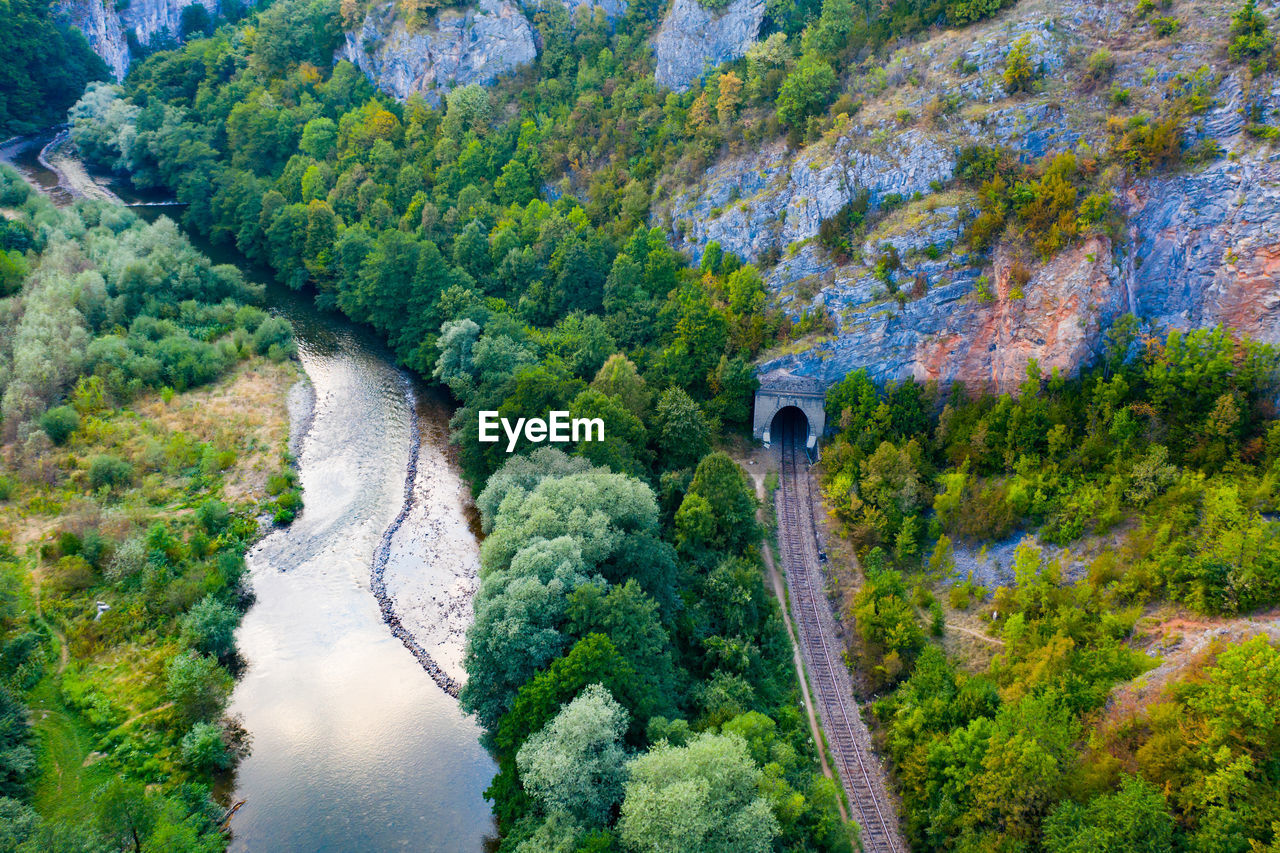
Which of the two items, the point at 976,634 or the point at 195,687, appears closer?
the point at 195,687

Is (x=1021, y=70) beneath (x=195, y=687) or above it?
above

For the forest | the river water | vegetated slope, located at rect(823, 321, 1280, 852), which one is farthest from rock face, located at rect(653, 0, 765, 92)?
the river water

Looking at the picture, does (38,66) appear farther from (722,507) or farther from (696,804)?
(696,804)

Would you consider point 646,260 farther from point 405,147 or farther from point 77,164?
point 77,164

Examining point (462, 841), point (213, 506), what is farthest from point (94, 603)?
point (462, 841)

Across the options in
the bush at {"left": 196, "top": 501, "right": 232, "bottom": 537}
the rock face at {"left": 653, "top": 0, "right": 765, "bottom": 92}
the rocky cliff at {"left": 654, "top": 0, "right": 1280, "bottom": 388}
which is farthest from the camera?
the rock face at {"left": 653, "top": 0, "right": 765, "bottom": 92}

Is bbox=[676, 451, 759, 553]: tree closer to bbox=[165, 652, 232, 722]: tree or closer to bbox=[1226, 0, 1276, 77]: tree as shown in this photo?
bbox=[165, 652, 232, 722]: tree

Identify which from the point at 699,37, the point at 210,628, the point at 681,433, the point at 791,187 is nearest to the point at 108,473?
the point at 210,628
